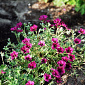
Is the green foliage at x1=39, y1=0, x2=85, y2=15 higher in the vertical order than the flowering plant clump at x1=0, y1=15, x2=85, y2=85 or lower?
higher

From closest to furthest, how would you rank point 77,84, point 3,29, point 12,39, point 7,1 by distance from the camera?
point 77,84
point 12,39
point 3,29
point 7,1

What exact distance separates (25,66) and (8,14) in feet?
7.66

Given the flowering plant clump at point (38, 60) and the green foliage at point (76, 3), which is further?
the green foliage at point (76, 3)

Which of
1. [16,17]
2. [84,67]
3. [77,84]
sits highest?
[16,17]

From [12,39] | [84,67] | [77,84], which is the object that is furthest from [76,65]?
[12,39]

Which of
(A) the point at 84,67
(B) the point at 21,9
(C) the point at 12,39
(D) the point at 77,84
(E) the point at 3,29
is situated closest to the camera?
(D) the point at 77,84

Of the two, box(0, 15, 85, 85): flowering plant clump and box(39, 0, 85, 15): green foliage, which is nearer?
box(0, 15, 85, 85): flowering plant clump

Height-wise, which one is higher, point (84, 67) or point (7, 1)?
point (7, 1)

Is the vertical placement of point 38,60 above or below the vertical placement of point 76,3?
below

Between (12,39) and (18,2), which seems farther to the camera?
(18,2)

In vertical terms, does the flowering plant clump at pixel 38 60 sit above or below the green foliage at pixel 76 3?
below

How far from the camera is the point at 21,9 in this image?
15.4 ft

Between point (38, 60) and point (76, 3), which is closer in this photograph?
point (38, 60)

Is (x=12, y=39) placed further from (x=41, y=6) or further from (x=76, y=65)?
(x=41, y=6)
